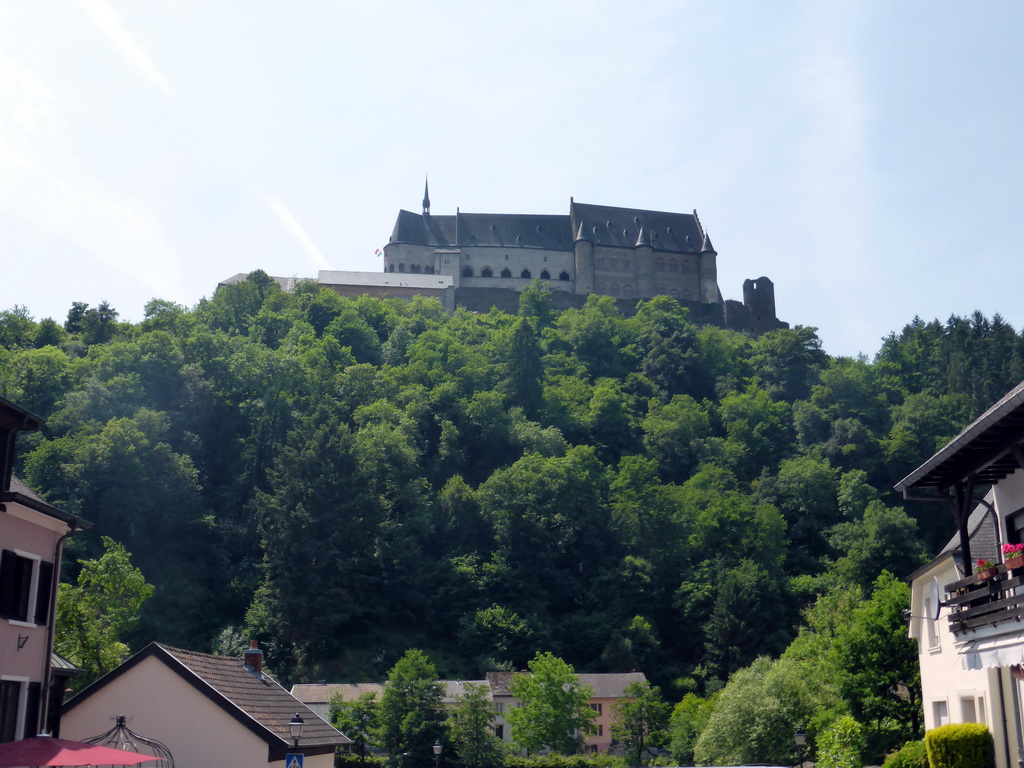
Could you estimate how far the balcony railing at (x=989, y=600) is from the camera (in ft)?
48.1

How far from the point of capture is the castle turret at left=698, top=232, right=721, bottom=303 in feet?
446

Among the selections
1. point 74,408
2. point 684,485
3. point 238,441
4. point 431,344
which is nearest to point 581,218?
point 431,344

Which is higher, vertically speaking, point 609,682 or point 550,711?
point 609,682

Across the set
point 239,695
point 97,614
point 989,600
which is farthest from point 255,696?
point 97,614

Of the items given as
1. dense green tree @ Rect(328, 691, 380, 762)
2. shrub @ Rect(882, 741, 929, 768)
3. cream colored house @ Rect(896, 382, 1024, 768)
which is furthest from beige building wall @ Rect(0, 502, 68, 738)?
dense green tree @ Rect(328, 691, 380, 762)

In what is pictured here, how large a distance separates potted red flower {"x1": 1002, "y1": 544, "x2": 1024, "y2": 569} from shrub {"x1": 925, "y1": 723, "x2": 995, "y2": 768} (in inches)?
134

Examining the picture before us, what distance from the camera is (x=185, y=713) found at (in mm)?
21312

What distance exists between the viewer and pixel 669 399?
361 ft

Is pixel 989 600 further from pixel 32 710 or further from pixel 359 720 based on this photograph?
pixel 359 720

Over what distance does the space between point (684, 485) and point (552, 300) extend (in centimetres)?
4190

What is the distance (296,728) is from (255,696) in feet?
6.06

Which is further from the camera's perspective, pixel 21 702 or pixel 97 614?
pixel 97 614

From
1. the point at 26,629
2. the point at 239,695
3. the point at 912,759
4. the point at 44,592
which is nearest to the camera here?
the point at 26,629

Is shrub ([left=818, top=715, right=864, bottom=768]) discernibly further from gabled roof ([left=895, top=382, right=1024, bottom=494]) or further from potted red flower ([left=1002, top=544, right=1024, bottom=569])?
potted red flower ([left=1002, top=544, right=1024, bottom=569])
